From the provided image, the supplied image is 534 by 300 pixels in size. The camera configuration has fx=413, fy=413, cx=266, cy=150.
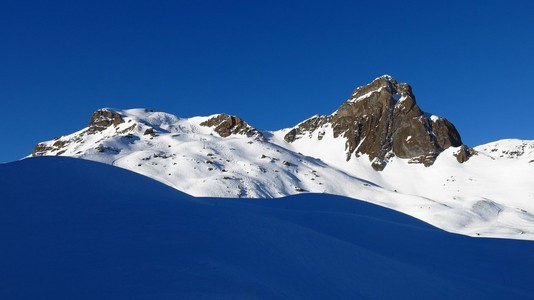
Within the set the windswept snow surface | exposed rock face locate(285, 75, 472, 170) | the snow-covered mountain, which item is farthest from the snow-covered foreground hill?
exposed rock face locate(285, 75, 472, 170)

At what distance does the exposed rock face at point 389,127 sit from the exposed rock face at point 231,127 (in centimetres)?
2455

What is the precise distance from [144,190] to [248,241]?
670 centimetres

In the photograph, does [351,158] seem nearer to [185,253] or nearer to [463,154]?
[463,154]

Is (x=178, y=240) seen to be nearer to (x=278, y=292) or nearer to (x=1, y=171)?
(x=278, y=292)

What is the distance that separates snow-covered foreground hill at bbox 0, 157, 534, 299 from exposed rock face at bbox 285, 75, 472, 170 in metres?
78.4

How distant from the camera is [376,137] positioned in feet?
347

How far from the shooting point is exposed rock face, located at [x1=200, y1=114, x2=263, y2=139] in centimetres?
10844

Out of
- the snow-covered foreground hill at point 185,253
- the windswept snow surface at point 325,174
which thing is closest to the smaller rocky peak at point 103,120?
the windswept snow surface at point 325,174

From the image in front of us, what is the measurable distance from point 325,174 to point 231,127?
40.3 meters

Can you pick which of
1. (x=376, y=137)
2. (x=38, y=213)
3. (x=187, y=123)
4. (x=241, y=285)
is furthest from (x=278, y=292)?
(x=187, y=123)

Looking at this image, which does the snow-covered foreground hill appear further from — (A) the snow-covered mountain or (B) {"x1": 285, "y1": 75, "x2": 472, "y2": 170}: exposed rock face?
(B) {"x1": 285, "y1": 75, "x2": 472, "y2": 170}: exposed rock face

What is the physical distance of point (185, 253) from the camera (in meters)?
13.5

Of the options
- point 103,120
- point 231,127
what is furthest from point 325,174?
point 103,120

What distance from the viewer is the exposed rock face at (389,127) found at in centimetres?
10100
